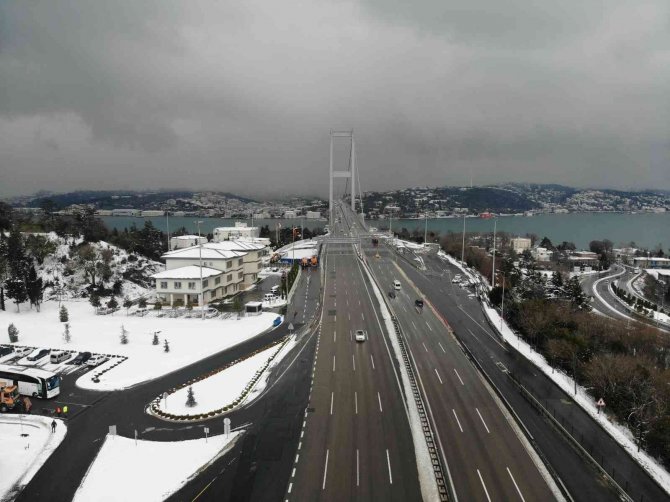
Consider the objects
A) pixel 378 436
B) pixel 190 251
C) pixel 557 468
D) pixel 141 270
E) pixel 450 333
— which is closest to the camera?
pixel 557 468

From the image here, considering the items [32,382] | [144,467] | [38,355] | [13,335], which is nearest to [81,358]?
[38,355]

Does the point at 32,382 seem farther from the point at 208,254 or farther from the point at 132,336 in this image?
the point at 208,254

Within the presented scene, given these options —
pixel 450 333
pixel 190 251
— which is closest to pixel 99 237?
pixel 190 251

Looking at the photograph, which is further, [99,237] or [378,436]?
[99,237]

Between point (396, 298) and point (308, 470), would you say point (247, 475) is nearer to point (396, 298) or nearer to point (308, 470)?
point (308, 470)

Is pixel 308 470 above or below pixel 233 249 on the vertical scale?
below

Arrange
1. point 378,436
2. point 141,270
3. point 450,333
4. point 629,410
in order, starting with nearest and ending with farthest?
1. point 378,436
2. point 629,410
3. point 450,333
4. point 141,270
